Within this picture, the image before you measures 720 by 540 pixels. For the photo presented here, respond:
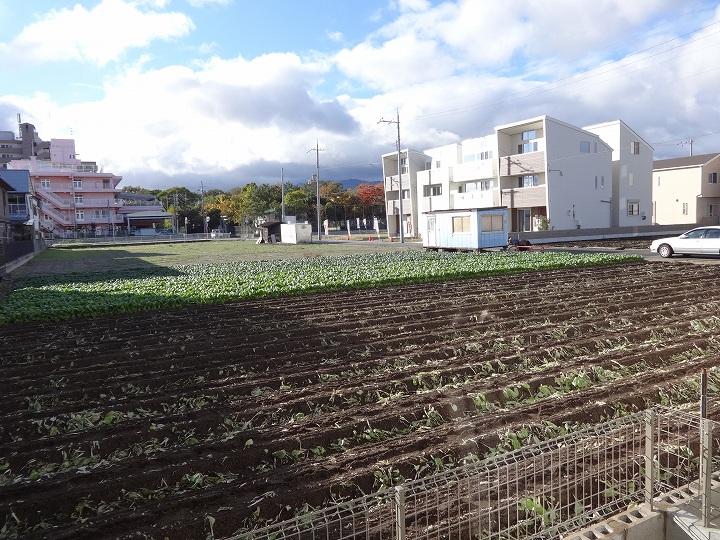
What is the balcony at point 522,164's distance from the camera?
42.5 m

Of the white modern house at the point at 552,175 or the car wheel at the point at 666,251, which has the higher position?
the white modern house at the point at 552,175

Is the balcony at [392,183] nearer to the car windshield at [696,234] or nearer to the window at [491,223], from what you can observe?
the window at [491,223]

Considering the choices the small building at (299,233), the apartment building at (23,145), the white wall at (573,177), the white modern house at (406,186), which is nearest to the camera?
the white wall at (573,177)

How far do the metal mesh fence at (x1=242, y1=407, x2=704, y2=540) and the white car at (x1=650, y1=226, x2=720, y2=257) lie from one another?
72.3ft

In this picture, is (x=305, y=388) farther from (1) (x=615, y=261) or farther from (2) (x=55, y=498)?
(1) (x=615, y=261)

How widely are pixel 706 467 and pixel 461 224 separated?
2845 centimetres

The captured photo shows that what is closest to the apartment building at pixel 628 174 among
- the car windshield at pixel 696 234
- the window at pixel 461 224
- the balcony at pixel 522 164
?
the balcony at pixel 522 164

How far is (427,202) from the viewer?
54.6 m

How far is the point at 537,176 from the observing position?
43.9m

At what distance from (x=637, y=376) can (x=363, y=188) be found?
286ft

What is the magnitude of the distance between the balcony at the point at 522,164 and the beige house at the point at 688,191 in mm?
21756

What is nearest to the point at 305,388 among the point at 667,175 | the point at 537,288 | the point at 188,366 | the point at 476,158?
the point at 188,366

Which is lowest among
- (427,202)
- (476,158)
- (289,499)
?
(289,499)

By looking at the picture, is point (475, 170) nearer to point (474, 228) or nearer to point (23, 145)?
point (474, 228)
